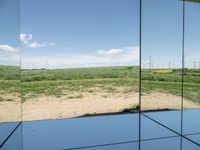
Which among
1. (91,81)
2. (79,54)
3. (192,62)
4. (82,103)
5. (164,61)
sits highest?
(79,54)

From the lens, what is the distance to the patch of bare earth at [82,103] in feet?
29.5

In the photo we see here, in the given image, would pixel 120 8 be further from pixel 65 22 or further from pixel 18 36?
pixel 18 36

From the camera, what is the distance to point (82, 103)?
1055 cm

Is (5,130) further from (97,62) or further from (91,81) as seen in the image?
(97,62)

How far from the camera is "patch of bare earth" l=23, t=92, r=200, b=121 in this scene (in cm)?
898

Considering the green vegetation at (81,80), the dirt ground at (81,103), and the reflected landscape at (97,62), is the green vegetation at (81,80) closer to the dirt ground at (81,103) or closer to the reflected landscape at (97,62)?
the reflected landscape at (97,62)

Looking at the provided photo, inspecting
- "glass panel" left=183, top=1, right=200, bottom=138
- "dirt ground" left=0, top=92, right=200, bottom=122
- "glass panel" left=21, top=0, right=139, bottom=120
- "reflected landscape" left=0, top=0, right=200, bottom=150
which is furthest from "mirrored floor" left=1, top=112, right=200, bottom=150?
"glass panel" left=21, top=0, right=139, bottom=120

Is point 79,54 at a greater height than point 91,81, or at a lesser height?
greater

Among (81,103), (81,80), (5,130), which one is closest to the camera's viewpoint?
(5,130)

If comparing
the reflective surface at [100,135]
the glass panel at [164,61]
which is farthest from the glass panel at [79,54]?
the reflective surface at [100,135]

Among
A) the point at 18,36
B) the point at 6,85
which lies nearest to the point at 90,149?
the point at 18,36

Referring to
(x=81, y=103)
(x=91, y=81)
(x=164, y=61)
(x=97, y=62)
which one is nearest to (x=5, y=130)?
(x=81, y=103)

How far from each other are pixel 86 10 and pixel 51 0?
1.83m

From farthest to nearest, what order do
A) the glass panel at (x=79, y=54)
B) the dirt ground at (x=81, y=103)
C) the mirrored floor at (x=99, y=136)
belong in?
the glass panel at (x=79, y=54) → the dirt ground at (x=81, y=103) → the mirrored floor at (x=99, y=136)
